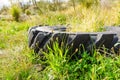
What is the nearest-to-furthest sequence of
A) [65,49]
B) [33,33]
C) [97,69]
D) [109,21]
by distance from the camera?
1. [97,69]
2. [65,49]
3. [33,33]
4. [109,21]

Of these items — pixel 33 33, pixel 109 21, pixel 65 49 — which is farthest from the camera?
pixel 109 21

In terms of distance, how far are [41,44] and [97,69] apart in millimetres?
1155

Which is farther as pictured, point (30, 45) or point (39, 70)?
point (30, 45)

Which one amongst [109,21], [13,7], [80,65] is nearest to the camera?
[80,65]

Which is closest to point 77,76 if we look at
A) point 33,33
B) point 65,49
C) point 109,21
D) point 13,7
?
point 65,49

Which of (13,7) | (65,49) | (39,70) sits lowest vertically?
(13,7)

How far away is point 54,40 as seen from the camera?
161 inches

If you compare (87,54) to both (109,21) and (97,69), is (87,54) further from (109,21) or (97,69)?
(109,21)

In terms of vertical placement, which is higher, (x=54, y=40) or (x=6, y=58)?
(x=54, y=40)

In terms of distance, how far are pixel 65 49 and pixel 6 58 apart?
0.97m

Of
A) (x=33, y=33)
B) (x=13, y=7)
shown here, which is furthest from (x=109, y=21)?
(x=13, y=7)

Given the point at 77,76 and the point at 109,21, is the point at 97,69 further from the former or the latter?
the point at 109,21

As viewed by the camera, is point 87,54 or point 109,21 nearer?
point 87,54

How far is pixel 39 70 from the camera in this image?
395 centimetres
